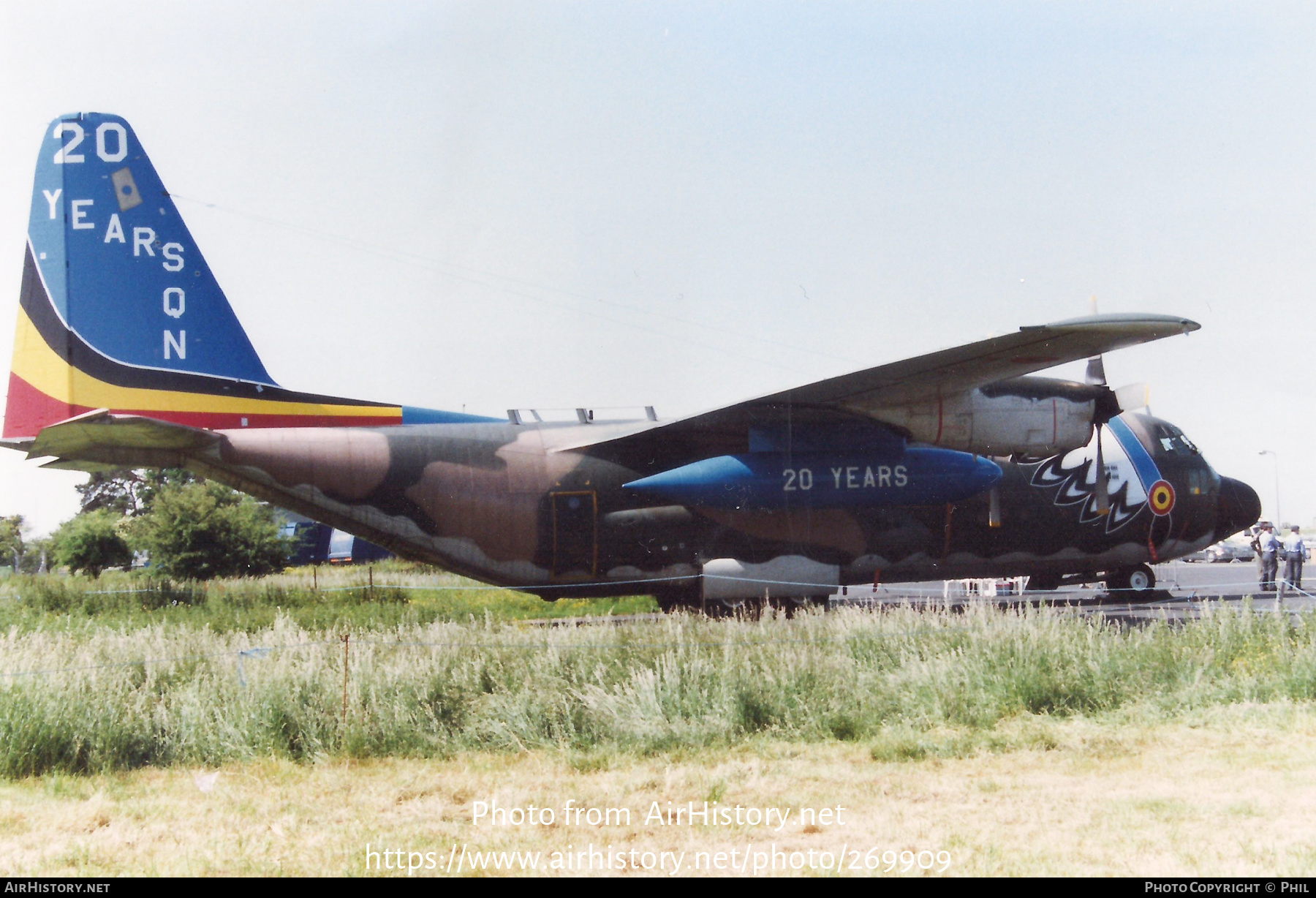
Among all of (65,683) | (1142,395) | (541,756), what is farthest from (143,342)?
(1142,395)

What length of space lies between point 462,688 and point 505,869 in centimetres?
400

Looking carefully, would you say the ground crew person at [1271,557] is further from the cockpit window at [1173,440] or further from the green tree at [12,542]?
the green tree at [12,542]

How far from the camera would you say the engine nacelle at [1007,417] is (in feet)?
43.4

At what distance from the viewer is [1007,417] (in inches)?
524

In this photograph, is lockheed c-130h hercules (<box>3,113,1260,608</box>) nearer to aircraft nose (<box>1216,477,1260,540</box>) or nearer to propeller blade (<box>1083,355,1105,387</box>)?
propeller blade (<box>1083,355,1105,387</box>)

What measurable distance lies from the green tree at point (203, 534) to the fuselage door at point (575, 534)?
54.1 feet

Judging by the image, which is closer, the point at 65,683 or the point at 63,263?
the point at 65,683

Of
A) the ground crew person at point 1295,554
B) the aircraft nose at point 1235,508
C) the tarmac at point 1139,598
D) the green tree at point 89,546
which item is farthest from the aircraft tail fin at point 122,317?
the green tree at point 89,546

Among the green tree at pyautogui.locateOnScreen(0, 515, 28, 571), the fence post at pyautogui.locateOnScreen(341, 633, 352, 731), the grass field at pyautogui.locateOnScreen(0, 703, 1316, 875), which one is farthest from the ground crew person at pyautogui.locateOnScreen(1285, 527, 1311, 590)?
the green tree at pyautogui.locateOnScreen(0, 515, 28, 571)

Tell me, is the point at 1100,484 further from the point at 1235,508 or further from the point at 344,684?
the point at 344,684

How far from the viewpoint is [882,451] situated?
13.6 metres

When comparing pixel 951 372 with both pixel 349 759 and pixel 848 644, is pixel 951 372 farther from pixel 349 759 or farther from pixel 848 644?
pixel 349 759

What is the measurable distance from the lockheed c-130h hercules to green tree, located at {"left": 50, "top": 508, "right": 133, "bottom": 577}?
1939 centimetres

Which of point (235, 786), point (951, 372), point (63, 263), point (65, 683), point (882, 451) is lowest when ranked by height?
point (235, 786)
